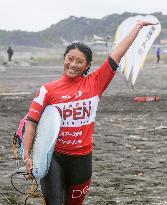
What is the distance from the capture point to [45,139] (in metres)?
4.67

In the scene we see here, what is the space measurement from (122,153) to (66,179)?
19.8ft

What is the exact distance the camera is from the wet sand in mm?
7750

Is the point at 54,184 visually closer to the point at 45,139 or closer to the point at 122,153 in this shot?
the point at 45,139

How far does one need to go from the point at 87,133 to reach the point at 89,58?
678mm

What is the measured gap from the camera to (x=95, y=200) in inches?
296

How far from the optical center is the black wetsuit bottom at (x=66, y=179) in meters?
4.75

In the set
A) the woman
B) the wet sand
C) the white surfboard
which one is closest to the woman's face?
the woman

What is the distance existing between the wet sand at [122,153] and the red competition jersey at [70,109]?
9.02ft

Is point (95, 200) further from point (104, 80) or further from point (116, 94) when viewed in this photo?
point (116, 94)

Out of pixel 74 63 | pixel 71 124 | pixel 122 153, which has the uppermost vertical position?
pixel 74 63

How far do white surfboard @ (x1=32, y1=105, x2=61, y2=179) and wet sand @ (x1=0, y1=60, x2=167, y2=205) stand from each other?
2.74 meters

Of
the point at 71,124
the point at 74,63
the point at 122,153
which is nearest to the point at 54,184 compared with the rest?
the point at 71,124

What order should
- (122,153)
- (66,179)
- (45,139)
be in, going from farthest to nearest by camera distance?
(122,153), (66,179), (45,139)

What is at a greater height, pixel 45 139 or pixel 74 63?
pixel 74 63
